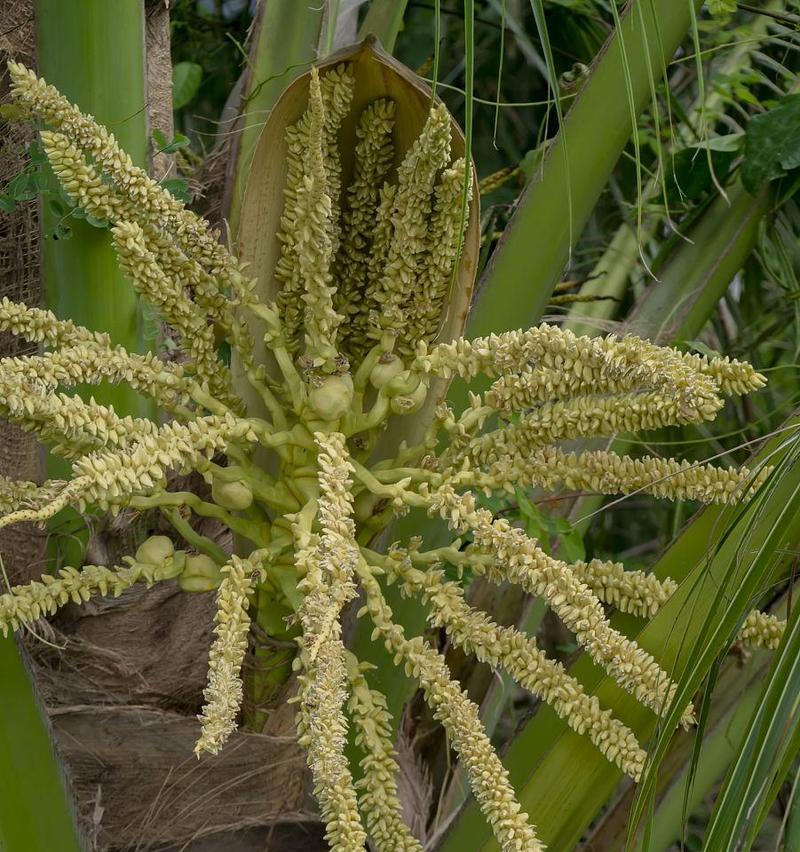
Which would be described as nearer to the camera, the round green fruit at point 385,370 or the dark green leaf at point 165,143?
the round green fruit at point 385,370

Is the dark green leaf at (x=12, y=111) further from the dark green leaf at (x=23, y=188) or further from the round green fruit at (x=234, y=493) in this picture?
the round green fruit at (x=234, y=493)

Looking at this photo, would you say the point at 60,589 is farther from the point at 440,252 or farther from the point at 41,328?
the point at 440,252

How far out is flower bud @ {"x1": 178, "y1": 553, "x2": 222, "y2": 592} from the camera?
0.88 meters

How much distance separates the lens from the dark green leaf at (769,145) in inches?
48.8

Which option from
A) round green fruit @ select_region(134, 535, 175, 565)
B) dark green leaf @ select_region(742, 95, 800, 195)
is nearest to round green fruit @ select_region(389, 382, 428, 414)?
round green fruit @ select_region(134, 535, 175, 565)

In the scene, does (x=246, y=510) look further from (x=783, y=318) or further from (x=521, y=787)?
(x=783, y=318)

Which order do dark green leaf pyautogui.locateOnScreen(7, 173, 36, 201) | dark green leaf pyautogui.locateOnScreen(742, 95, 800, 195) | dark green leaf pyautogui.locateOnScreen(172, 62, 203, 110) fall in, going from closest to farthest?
dark green leaf pyautogui.locateOnScreen(7, 173, 36, 201) → dark green leaf pyautogui.locateOnScreen(742, 95, 800, 195) → dark green leaf pyautogui.locateOnScreen(172, 62, 203, 110)

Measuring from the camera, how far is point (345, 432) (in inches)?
34.4

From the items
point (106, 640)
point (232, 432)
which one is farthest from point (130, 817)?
point (232, 432)

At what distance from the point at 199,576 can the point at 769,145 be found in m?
0.82

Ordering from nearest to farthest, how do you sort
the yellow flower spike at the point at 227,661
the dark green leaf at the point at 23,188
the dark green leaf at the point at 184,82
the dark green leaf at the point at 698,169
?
the yellow flower spike at the point at 227,661
the dark green leaf at the point at 23,188
the dark green leaf at the point at 698,169
the dark green leaf at the point at 184,82

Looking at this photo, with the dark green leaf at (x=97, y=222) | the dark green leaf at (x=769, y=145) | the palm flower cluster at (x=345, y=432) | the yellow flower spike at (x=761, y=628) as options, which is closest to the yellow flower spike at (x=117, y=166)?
the palm flower cluster at (x=345, y=432)

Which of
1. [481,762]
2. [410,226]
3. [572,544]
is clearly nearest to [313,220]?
[410,226]

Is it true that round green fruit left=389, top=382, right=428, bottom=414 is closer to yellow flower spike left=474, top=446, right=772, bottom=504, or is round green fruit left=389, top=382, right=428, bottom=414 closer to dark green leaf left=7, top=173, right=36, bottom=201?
yellow flower spike left=474, top=446, right=772, bottom=504
